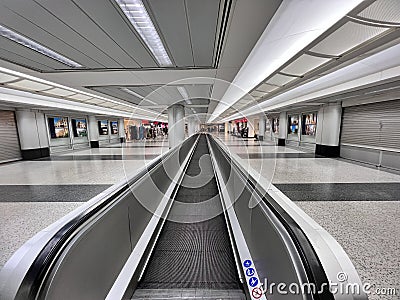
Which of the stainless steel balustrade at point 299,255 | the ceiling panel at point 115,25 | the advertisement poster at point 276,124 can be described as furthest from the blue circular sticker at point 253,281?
the advertisement poster at point 276,124

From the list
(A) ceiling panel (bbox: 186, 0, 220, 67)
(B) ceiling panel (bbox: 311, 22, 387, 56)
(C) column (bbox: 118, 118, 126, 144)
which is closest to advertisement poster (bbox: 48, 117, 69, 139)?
(C) column (bbox: 118, 118, 126, 144)

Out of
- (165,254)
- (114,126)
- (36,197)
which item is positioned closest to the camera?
(165,254)

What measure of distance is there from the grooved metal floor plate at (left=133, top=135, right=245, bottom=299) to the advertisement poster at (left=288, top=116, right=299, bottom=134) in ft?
42.9

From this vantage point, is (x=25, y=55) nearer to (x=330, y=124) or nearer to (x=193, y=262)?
(x=193, y=262)

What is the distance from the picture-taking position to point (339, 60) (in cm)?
400

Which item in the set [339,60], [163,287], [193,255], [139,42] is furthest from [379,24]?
[163,287]

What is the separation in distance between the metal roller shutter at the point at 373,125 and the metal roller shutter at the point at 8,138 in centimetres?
1573

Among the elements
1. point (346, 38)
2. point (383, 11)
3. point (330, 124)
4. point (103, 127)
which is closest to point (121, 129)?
point (103, 127)

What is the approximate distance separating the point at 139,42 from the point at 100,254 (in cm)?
284

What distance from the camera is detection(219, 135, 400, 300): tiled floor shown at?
219cm

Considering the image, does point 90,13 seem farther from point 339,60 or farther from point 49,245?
point 339,60

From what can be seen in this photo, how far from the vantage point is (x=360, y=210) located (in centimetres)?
362

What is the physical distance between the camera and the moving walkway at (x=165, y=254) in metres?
1.06

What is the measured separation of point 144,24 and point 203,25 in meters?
0.76
